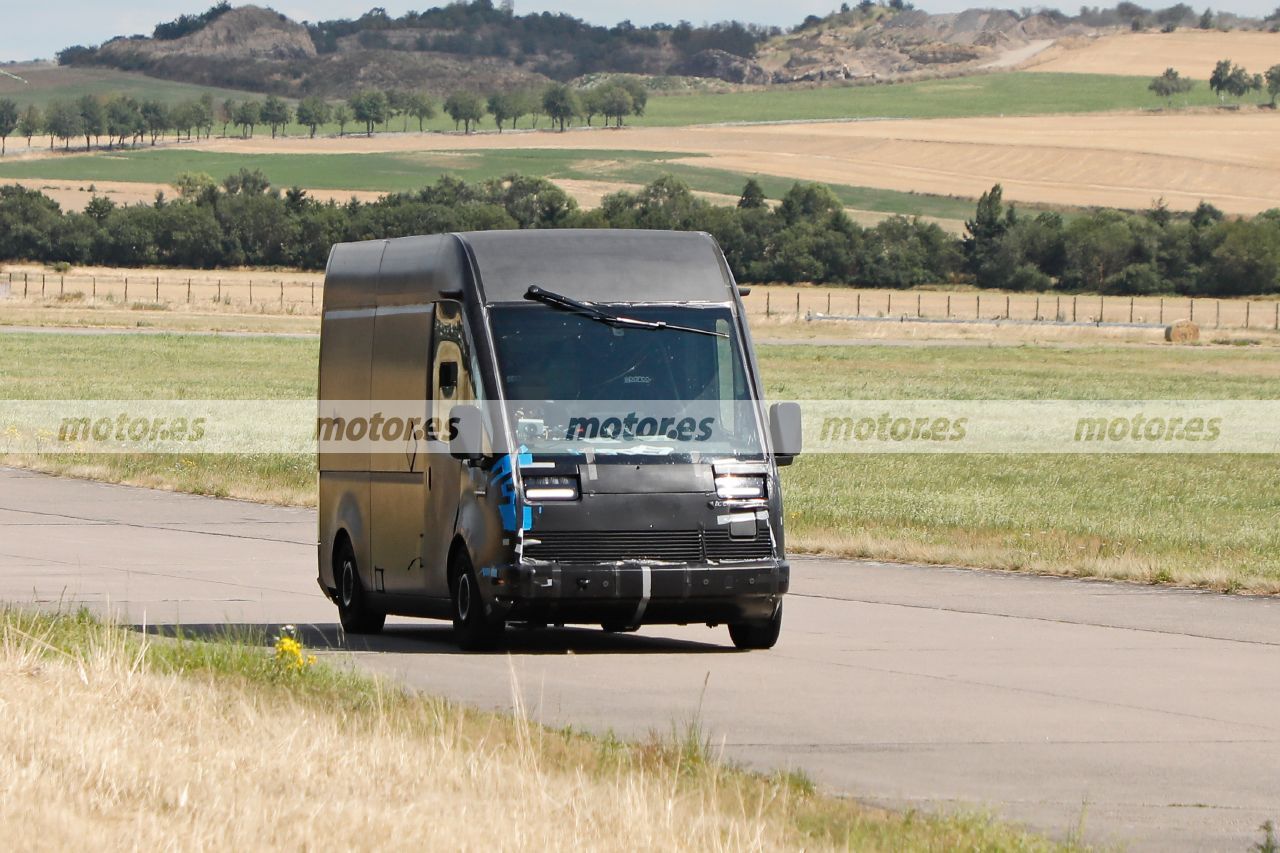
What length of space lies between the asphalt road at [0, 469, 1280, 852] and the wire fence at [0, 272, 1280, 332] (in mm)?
73322

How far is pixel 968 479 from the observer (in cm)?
3206

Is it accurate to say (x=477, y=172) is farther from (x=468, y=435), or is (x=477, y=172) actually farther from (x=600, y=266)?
(x=468, y=435)

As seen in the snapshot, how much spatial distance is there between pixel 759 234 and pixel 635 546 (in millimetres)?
127085

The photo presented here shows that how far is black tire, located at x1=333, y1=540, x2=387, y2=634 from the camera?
51.8 feet

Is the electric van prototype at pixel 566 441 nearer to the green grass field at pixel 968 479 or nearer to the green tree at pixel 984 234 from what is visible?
the green grass field at pixel 968 479

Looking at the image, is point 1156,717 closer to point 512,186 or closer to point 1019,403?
point 1019,403

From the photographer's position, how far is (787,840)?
779 cm

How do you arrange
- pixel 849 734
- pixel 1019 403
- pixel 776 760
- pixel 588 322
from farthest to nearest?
1. pixel 1019 403
2. pixel 588 322
3. pixel 849 734
4. pixel 776 760

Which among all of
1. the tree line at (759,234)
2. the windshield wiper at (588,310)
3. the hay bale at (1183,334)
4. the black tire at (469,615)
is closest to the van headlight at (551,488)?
the black tire at (469,615)

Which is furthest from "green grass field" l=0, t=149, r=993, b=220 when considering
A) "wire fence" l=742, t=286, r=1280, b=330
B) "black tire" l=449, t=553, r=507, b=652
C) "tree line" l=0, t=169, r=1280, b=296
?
"black tire" l=449, t=553, r=507, b=652

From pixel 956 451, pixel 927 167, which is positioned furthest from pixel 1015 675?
pixel 927 167

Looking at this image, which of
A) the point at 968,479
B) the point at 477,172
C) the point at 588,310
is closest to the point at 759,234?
the point at 477,172

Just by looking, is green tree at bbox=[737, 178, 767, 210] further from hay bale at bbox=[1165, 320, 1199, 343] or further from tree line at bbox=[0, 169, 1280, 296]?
hay bale at bbox=[1165, 320, 1199, 343]

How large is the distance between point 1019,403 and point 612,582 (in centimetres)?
3722
